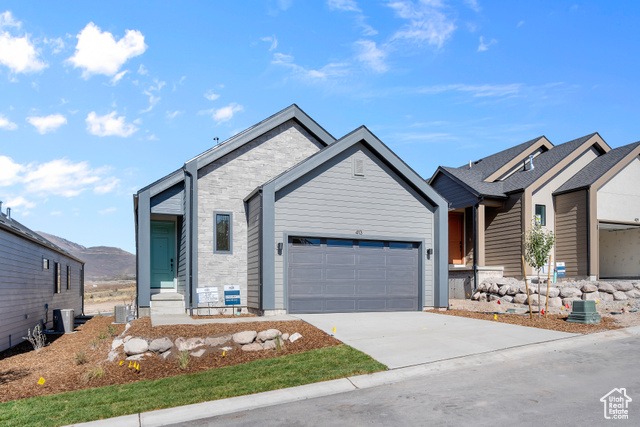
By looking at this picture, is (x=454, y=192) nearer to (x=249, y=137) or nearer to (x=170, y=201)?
(x=249, y=137)

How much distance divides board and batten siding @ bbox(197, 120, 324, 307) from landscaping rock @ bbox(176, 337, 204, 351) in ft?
17.3

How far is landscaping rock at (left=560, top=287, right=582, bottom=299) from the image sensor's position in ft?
59.2

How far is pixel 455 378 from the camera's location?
839 centimetres

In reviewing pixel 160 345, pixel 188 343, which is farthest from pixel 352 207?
pixel 160 345

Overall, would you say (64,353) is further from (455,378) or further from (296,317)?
(455,378)

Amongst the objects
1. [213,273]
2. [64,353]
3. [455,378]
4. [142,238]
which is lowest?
[64,353]

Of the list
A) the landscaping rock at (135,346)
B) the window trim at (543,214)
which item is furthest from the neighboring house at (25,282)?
the window trim at (543,214)

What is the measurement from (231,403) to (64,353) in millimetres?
8126

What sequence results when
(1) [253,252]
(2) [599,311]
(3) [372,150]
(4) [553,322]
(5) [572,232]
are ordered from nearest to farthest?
(4) [553,322]
(2) [599,311]
(1) [253,252]
(3) [372,150]
(5) [572,232]

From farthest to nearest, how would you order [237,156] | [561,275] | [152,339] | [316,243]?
[561,275], [237,156], [316,243], [152,339]

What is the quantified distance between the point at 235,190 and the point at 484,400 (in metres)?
11.7

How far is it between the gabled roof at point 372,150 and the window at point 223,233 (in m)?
0.95

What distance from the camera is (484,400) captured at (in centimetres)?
709

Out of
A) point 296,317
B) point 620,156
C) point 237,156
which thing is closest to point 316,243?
point 296,317
